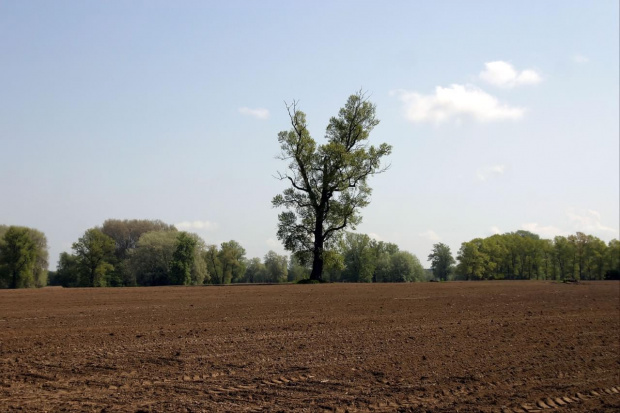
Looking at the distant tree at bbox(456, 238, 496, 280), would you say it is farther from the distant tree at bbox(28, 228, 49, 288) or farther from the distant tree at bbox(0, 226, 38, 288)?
the distant tree at bbox(0, 226, 38, 288)

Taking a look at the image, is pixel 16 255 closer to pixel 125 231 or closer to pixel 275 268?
pixel 125 231

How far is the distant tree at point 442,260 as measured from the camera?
5044 inches

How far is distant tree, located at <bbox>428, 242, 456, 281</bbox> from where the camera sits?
128 metres

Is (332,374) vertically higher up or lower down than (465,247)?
lower down

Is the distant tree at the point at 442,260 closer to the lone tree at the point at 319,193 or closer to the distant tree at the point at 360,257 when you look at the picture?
the distant tree at the point at 360,257

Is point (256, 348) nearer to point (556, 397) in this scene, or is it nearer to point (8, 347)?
point (8, 347)

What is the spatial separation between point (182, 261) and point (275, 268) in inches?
2550

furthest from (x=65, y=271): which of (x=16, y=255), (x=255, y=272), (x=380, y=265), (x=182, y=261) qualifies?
(x=255, y=272)

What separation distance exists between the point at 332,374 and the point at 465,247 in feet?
312

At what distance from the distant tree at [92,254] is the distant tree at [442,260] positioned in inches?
3094

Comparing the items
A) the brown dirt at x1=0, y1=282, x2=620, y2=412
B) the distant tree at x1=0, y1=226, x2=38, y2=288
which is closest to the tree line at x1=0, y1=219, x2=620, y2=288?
the distant tree at x1=0, y1=226, x2=38, y2=288

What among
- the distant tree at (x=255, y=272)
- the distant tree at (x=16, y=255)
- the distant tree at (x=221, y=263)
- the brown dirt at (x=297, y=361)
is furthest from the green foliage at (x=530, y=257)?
the brown dirt at (x=297, y=361)

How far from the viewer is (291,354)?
1123 cm

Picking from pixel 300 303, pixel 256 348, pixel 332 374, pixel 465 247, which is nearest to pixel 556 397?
pixel 332 374
